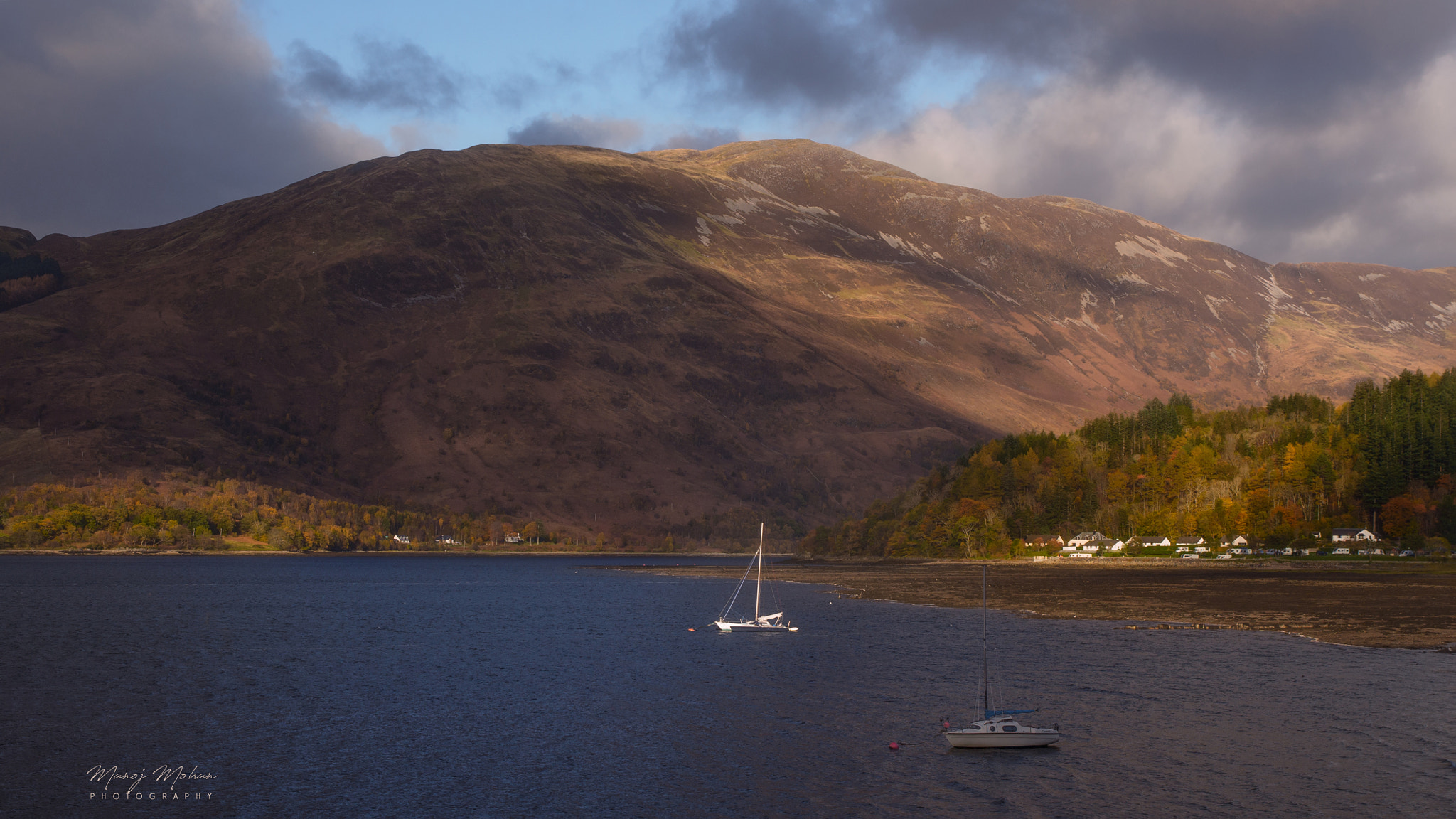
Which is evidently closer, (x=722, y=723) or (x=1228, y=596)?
(x=722, y=723)

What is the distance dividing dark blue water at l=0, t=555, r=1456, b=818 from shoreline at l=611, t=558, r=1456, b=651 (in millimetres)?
5837

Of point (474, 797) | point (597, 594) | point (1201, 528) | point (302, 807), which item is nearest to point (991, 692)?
point (474, 797)

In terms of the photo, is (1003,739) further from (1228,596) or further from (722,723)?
(1228,596)

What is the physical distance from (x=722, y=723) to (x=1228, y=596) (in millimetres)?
71442

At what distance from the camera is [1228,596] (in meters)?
108

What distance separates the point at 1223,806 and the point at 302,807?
33.4m

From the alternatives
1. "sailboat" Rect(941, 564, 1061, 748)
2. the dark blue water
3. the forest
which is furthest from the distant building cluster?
"sailboat" Rect(941, 564, 1061, 748)

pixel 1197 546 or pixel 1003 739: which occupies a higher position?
pixel 1197 546

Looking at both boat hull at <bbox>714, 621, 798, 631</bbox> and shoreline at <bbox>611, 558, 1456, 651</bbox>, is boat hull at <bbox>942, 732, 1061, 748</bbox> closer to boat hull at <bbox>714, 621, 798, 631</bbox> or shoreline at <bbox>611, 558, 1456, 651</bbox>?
shoreline at <bbox>611, 558, 1456, 651</bbox>

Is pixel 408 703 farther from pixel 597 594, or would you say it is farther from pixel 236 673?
pixel 597 594

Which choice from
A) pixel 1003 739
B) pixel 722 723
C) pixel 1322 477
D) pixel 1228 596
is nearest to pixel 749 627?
pixel 722 723

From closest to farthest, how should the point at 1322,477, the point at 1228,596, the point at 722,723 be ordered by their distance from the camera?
the point at 722,723
the point at 1228,596
the point at 1322,477

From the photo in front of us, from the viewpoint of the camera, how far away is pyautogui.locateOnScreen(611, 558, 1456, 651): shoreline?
3214 inches

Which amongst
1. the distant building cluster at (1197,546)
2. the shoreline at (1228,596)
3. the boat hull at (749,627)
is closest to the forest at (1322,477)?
the distant building cluster at (1197,546)
